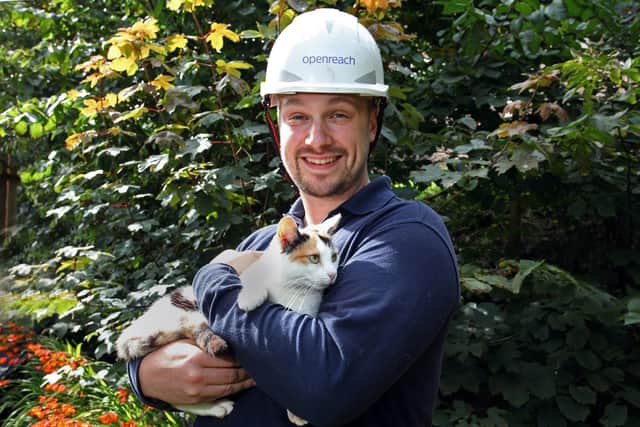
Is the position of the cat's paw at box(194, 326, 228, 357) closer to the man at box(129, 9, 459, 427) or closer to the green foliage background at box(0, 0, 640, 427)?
the man at box(129, 9, 459, 427)

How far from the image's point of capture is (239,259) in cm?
173

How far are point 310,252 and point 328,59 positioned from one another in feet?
1.91

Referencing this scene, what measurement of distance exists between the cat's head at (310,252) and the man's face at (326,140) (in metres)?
0.13

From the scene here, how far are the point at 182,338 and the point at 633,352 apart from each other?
108 inches

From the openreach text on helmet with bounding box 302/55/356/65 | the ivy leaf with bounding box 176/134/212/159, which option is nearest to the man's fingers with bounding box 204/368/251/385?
the openreach text on helmet with bounding box 302/55/356/65

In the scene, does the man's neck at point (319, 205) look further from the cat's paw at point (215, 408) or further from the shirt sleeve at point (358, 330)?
the cat's paw at point (215, 408)

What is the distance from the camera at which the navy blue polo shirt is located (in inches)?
48.4

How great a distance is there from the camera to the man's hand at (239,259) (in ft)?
5.52

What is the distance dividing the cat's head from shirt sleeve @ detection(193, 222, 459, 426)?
5.1 inches

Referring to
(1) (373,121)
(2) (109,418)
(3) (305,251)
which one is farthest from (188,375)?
(2) (109,418)

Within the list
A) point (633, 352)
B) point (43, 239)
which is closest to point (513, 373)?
point (633, 352)

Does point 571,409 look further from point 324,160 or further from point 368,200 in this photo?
point 324,160

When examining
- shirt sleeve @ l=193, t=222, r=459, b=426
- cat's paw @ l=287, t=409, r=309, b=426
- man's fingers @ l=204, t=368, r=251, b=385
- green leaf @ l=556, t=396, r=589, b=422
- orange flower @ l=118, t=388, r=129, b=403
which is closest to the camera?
shirt sleeve @ l=193, t=222, r=459, b=426

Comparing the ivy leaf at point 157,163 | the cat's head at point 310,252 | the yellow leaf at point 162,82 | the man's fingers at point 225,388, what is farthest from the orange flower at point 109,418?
the cat's head at point 310,252
